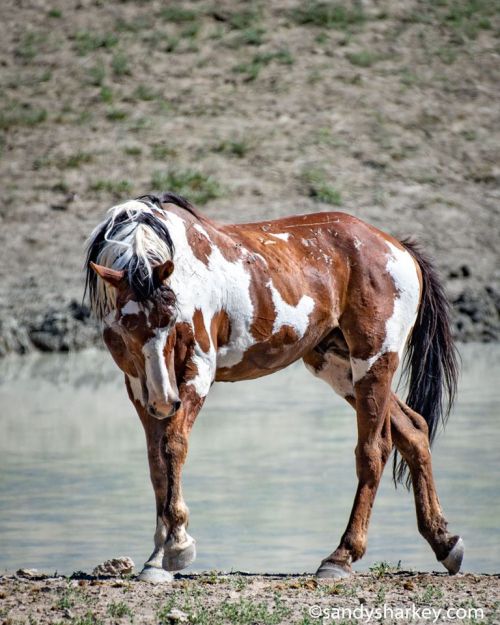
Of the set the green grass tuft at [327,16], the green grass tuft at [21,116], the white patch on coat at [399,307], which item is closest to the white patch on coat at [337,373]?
the white patch on coat at [399,307]

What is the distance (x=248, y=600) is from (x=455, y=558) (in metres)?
1.30

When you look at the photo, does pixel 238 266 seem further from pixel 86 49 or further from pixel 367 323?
pixel 86 49

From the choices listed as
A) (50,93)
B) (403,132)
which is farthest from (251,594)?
(50,93)

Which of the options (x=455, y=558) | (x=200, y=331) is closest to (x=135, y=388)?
(x=200, y=331)

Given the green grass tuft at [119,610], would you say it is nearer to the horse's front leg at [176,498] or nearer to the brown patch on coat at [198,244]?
the horse's front leg at [176,498]

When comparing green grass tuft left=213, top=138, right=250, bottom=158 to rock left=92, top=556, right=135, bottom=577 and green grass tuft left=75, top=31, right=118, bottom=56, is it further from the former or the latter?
rock left=92, top=556, right=135, bottom=577

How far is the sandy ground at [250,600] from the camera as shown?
5133 millimetres

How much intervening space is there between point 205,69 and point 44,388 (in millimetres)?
16297

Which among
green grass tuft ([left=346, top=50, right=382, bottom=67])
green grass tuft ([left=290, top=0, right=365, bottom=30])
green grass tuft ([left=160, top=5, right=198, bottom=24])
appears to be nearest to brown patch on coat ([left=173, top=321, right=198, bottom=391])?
green grass tuft ([left=346, top=50, right=382, bottom=67])

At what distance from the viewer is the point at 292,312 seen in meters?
6.12

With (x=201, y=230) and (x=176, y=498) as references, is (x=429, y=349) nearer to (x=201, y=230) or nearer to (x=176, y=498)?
(x=201, y=230)

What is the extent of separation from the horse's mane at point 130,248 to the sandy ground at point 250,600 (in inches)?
46.9

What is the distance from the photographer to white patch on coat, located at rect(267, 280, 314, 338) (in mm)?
6082

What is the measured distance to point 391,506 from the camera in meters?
8.71
